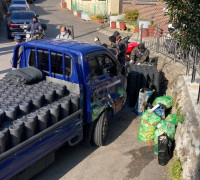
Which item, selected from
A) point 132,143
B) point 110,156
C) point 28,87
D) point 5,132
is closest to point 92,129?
point 110,156

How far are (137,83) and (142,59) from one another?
52.7 inches

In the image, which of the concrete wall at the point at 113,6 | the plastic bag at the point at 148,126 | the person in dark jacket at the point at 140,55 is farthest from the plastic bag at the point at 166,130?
the concrete wall at the point at 113,6

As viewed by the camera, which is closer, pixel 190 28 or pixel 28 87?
pixel 190 28

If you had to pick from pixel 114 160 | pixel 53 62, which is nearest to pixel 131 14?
pixel 53 62

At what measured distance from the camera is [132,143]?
21.2 ft

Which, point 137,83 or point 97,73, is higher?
point 97,73

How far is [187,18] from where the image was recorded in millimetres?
4223

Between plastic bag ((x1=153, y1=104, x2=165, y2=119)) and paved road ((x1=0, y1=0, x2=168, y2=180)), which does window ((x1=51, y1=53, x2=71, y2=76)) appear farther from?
plastic bag ((x1=153, y1=104, x2=165, y2=119))

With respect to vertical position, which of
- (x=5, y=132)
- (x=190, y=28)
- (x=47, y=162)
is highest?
(x=190, y=28)

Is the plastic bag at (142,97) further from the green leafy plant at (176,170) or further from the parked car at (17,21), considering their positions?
the parked car at (17,21)

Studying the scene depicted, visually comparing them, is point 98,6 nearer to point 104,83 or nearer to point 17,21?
point 17,21

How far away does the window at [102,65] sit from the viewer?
5.73 meters

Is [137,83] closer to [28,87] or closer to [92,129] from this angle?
[92,129]

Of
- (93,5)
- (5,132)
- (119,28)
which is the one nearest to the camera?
(5,132)
